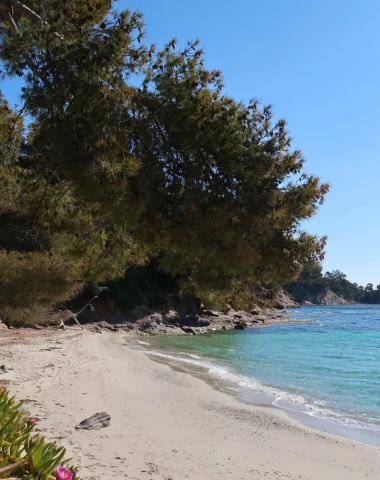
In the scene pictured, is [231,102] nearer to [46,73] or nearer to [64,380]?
[46,73]

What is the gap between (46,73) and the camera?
493 cm

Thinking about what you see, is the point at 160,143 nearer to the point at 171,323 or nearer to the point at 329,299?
the point at 171,323

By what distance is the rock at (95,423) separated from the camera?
266 inches

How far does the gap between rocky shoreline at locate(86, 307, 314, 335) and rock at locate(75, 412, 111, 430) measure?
76.5 feet

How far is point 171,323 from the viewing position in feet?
134

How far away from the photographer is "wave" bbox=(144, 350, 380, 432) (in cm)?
1000

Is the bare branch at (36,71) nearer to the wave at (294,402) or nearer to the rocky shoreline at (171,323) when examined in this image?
the wave at (294,402)

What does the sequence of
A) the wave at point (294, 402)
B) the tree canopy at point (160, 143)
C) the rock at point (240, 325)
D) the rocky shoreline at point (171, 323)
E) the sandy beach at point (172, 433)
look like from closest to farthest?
1. the tree canopy at point (160, 143)
2. the sandy beach at point (172, 433)
3. the wave at point (294, 402)
4. the rocky shoreline at point (171, 323)
5. the rock at point (240, 325)

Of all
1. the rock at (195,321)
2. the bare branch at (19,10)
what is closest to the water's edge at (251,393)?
the bare branch at (19,10)

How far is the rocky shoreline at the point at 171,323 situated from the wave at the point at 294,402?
48.7ft

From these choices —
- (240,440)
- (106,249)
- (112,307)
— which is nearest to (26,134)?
(106,249)

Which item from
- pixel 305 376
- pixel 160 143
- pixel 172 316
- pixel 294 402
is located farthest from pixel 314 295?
pixel 160 143

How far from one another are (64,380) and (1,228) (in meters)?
4.22

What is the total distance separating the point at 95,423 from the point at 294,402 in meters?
6.36
